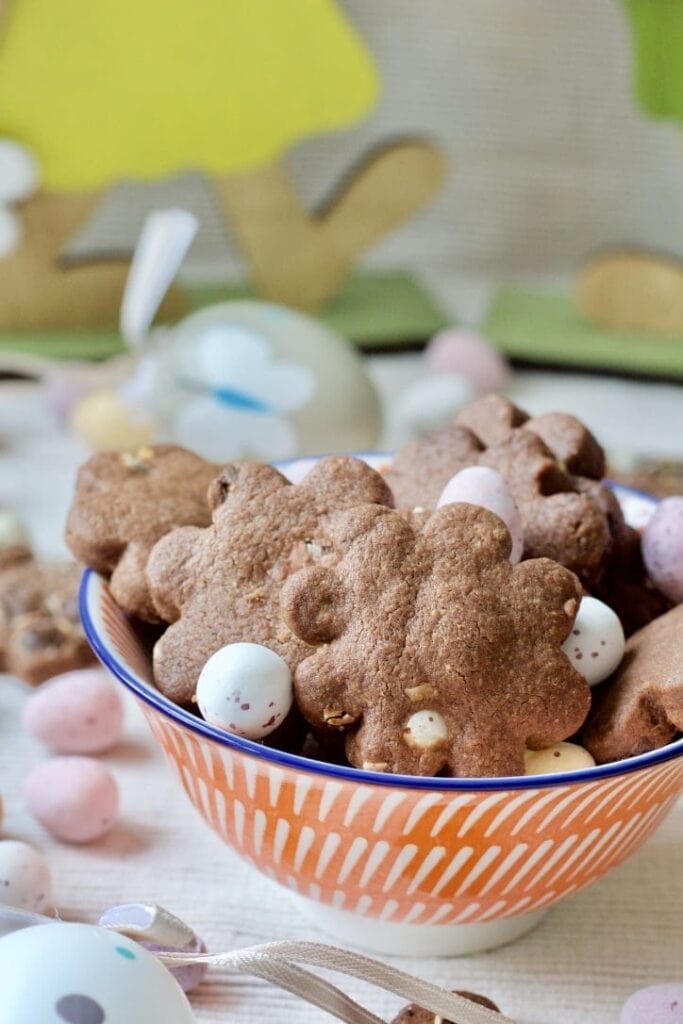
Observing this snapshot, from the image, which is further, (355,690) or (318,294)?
(318,294)

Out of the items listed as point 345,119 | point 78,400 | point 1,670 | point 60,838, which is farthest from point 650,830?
point 345,119

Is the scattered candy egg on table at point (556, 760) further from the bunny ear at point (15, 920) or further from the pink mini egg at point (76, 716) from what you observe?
the pink mini egg at point (76, 716)

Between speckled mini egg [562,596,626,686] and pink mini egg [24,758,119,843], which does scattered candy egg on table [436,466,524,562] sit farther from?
pink mini egg [24,758,119,843]

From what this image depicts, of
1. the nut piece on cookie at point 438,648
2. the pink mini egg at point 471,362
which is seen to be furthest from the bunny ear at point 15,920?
the pink mini egg at point 471,362

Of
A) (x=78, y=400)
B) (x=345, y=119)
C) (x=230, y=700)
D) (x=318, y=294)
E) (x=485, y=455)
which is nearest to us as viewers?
(x=230, y=700)

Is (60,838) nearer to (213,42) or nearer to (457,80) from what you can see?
(213,42)

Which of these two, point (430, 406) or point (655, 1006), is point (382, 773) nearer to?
point (655, 1006)
